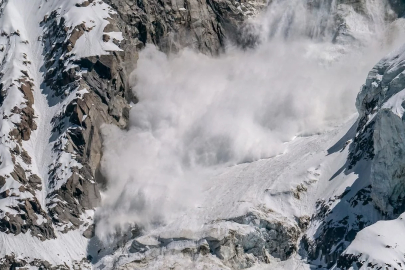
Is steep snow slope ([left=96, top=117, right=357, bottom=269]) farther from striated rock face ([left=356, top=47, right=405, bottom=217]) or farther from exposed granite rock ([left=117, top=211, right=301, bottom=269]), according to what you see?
striated rock face ([left=356, top=47, right=405, bottom=217])

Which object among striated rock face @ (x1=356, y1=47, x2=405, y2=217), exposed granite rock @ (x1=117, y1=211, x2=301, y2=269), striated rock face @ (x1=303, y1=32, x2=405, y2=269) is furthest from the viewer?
exposed granite rock @ (x1=117, y1=211, x2=301, y2=269)

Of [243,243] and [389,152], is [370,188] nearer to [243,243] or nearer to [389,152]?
[389,152]

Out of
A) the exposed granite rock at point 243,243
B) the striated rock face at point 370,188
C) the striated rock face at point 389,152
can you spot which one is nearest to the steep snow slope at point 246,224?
the exposed granite rock at point 243,243

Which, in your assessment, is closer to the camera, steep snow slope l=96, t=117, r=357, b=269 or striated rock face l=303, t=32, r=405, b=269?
striated rock face l=303, t=32, r=405, b=269

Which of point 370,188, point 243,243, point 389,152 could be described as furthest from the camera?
point 243,243

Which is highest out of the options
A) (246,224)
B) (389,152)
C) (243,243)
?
(389,152)

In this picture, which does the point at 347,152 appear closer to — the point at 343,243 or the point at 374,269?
the point at 343,243

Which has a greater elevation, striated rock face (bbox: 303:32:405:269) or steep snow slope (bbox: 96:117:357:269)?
striated rock face (bbox: 303:32:405:269)

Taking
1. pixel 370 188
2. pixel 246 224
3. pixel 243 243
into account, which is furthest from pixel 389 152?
pixel 243 243

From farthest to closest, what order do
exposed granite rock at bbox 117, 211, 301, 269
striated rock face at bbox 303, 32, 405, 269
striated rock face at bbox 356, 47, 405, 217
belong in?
exposed granite rock at bbox 117, 211, 301, 269 → striated rock face at bbox 356, 47, 405, 217 → striated rock face at bbox 303, 32, 405, 269

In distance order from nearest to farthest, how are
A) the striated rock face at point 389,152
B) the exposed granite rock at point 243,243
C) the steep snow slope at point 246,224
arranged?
the striated rock face at point 389,152 → the exposed granite rock at point 243,243 → the steep snow slope at point 246,224

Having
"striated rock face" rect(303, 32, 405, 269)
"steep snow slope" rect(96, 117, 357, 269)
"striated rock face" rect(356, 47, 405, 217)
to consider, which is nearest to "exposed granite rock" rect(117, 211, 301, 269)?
"steep snow slope" rect(96, 117, 357, 269)

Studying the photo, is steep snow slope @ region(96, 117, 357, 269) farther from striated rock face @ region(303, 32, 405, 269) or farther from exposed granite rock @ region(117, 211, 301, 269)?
striated rock face @ region(303, 32, 405, 269)

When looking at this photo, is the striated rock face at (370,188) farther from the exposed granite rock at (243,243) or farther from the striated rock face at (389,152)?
the exposed granite rock at (243,243)
